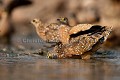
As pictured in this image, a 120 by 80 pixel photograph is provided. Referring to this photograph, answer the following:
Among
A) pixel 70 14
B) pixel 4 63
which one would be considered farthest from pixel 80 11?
pixel 4 63

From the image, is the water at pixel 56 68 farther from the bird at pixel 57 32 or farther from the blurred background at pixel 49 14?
the blurred background at pixel 49 14

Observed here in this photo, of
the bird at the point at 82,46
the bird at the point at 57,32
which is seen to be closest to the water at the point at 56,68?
the bird at the point at 82,46

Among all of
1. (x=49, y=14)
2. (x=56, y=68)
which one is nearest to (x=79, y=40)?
(x=56, y=68)

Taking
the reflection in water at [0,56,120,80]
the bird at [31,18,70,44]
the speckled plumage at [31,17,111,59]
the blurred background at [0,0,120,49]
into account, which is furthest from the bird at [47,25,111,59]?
the blurred background at [0,0,120,49]

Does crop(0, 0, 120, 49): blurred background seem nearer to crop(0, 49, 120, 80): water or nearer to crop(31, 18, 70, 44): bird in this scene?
crop(31, 18, 70, 44): bird

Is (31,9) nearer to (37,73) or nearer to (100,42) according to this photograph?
(100,42)

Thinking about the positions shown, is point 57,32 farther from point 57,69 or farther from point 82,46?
point 57,69
